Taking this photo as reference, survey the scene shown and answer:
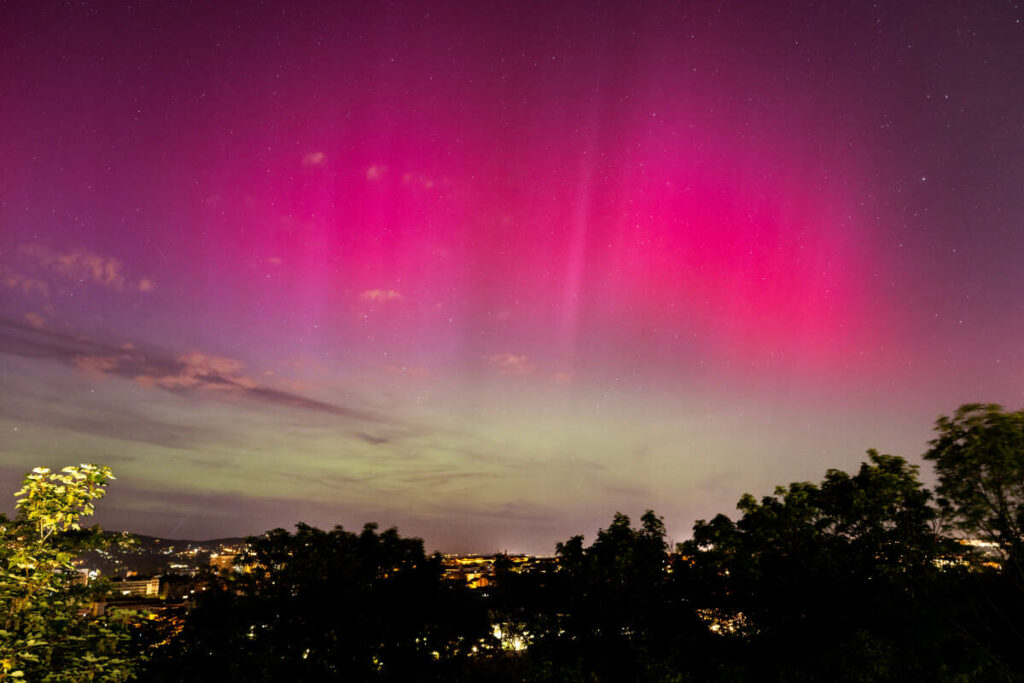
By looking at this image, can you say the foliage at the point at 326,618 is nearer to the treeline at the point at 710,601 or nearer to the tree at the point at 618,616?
the treeline at the point at 710,601

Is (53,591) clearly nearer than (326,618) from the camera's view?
Yes

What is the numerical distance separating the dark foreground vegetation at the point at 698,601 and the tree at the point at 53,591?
3639mm

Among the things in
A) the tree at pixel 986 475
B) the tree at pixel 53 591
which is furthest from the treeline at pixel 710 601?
the tree at pixel 53 591

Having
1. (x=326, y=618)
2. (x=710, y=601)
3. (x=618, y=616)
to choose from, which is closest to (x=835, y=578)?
(x=710, y=601)

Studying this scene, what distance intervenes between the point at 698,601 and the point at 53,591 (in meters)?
14.6

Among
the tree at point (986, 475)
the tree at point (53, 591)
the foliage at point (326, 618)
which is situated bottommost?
the foliage at point (326, 618)

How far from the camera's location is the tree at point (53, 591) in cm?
499

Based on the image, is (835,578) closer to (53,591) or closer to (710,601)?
(710,601)

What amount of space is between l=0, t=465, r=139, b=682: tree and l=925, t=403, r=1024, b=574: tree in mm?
12123

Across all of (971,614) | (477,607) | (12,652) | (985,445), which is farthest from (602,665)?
(12,652)

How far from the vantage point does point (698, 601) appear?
15.1 metres

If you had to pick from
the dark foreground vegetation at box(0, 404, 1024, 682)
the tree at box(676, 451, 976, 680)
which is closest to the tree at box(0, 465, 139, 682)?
the dark foreground vegetation at box(0, 404, 1024, 682)

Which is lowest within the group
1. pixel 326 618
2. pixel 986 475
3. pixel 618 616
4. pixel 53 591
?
pixel 326 618

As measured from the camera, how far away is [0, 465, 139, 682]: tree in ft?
16.4
